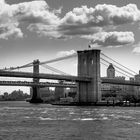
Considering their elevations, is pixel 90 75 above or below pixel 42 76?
above

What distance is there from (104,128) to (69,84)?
113 meters

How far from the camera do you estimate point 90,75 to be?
121875 mm

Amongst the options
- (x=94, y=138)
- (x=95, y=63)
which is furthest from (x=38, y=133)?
(x=95, y=63)

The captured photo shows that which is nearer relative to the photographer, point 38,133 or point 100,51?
point 38,133

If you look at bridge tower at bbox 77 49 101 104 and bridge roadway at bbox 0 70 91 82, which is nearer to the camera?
bridge roadway at bbox 0 70 91 82

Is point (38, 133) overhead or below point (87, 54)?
below

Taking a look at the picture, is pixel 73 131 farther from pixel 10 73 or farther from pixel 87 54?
pixel 87 54

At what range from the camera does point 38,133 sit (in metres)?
38.6

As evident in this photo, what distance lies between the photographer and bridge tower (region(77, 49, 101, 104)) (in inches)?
4751

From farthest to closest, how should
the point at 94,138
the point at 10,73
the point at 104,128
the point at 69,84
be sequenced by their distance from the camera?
the point at 69,84 → the point at 10,73 → the point at 104,128 → the point at 94,138

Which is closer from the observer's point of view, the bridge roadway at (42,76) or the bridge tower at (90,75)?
the bridge roadway at (42,76)

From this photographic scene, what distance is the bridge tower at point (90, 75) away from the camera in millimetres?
120688

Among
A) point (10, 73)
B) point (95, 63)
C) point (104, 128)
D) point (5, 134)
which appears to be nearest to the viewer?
point (5, 134)

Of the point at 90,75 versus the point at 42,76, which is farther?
the point at 90,75
